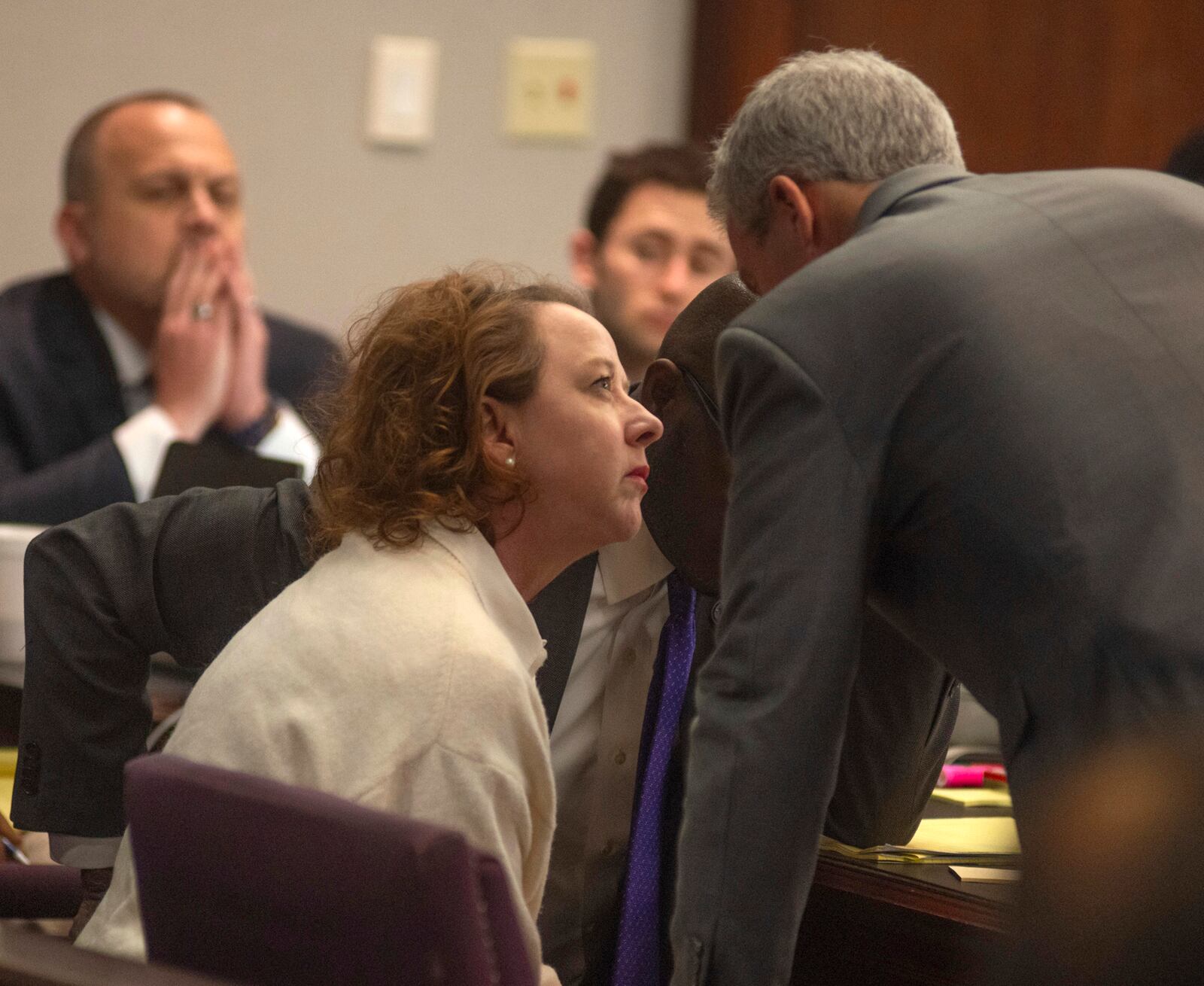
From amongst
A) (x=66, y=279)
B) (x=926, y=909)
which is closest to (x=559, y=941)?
(x=926, y=909)

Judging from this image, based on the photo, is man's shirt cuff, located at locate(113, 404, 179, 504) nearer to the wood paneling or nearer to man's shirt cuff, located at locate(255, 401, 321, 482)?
man's shirt cuff, located at locate(255, 401, 321, 482)

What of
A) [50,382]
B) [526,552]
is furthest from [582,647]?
[50,382]

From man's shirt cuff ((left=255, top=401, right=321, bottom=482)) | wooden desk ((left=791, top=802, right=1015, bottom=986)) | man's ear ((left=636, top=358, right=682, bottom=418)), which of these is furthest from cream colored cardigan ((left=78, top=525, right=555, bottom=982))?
man's shirt cuff ((left=255, top=401, right=321, bottom=482))

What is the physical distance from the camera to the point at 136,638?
1364 mm

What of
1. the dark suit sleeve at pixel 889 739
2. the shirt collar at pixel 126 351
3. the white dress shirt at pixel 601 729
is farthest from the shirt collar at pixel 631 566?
the shirt collar at pixel 126 351

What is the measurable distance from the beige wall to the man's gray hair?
1815mm

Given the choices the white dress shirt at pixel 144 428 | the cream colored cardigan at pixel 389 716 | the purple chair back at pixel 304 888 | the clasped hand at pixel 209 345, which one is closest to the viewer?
the purple chair back at pixel 304 888

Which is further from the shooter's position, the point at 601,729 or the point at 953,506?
the point at 601,729

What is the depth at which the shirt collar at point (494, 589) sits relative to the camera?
1.21m

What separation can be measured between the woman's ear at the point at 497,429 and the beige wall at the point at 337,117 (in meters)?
1.88

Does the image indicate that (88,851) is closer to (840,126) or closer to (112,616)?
(112,616)

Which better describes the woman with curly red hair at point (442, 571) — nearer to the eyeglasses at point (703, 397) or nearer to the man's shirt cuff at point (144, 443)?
the eyeglasses at point (703, 397)

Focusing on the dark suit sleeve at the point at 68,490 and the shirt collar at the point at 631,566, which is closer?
the shirt collar at the point at 631,566

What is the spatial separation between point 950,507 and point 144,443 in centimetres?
154
